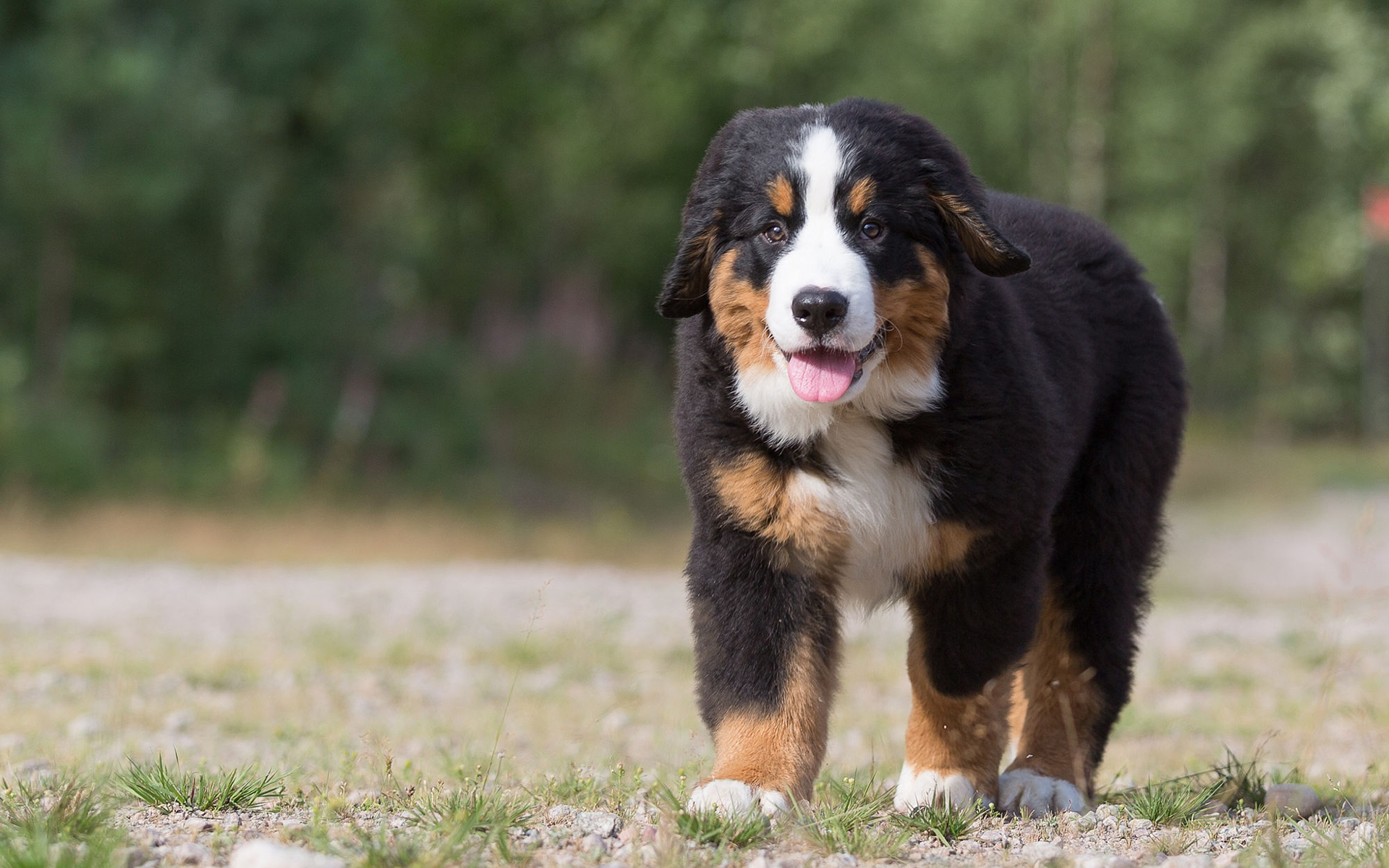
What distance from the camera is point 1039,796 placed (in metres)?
4.59

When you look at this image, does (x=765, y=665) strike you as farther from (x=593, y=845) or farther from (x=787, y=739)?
(x=593, y=845)

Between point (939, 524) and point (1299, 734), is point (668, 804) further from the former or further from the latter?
point (1299, 734)

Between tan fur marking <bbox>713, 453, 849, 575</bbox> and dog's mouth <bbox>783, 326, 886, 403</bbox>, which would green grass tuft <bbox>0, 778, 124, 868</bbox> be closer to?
tan fur marking <bbox>713, 453, 849, 575</bbox>

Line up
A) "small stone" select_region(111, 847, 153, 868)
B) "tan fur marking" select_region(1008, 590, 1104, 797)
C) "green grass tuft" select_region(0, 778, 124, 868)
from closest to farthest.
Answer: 1. "green grass tuft" select_region(0, 778, 124, 868)
2. "small stone" select_region(111, 847, 153, 868)
3. "tan fur marking" select_region(1008, 590, 1104, 797)

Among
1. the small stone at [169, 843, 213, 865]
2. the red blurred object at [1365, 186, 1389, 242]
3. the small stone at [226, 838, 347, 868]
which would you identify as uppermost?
the red blurred object at [1365, 186, 1389, 242]

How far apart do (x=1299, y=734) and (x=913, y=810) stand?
3.41 metres

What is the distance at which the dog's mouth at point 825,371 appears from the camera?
393 centimetres

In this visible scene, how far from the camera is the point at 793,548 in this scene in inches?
162

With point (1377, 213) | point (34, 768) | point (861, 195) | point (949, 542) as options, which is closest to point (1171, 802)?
point (949, 542)

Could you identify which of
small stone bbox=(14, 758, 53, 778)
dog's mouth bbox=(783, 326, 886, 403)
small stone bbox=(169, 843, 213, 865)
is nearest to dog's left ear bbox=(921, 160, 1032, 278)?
dog's mouth bbox=(783, 326, 886, 403)

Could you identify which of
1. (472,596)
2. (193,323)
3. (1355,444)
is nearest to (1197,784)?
(472,596)

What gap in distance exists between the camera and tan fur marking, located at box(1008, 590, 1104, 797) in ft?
15.9

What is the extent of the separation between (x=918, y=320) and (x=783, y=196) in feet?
1.60

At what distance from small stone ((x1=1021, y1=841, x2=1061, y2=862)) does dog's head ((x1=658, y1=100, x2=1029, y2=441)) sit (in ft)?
3.81
